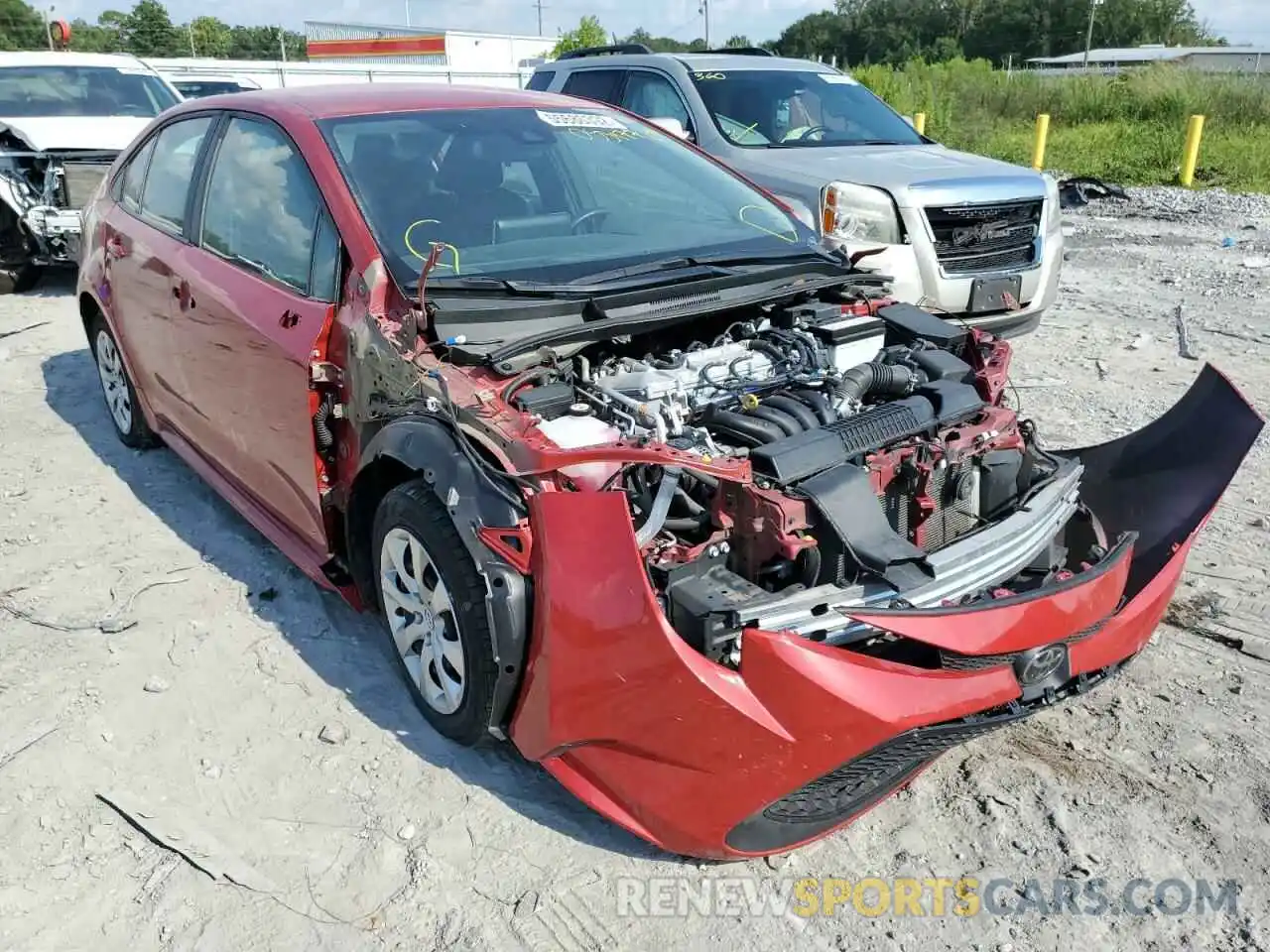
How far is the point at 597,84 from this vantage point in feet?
28.0

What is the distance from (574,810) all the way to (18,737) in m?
1.79

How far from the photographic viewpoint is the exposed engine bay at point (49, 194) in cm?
875

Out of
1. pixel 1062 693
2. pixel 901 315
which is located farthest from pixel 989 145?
pixel 1062 693

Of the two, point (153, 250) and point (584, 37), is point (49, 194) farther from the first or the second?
point (584, 37)

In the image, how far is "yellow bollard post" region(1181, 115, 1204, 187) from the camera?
45.4 feet

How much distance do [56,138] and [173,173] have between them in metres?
6.07

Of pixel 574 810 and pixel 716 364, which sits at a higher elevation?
pixel 716 364

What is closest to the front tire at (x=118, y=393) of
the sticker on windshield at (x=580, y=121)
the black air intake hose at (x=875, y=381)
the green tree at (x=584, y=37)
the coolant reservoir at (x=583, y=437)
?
the sticker on windshield at (x=580, y=121)

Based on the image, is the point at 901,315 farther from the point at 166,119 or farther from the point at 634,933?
the point at 166,119

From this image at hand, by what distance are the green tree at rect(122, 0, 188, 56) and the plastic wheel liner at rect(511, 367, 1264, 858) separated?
234 ft

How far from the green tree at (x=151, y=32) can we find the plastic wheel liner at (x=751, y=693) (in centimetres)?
7125

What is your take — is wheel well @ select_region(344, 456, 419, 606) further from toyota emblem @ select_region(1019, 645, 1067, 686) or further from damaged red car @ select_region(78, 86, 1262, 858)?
toyota emblem @ select_region(1019, 645, 1067, 686)

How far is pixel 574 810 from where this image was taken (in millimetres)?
2826

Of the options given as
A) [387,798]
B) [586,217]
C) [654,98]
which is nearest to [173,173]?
[586,217]
